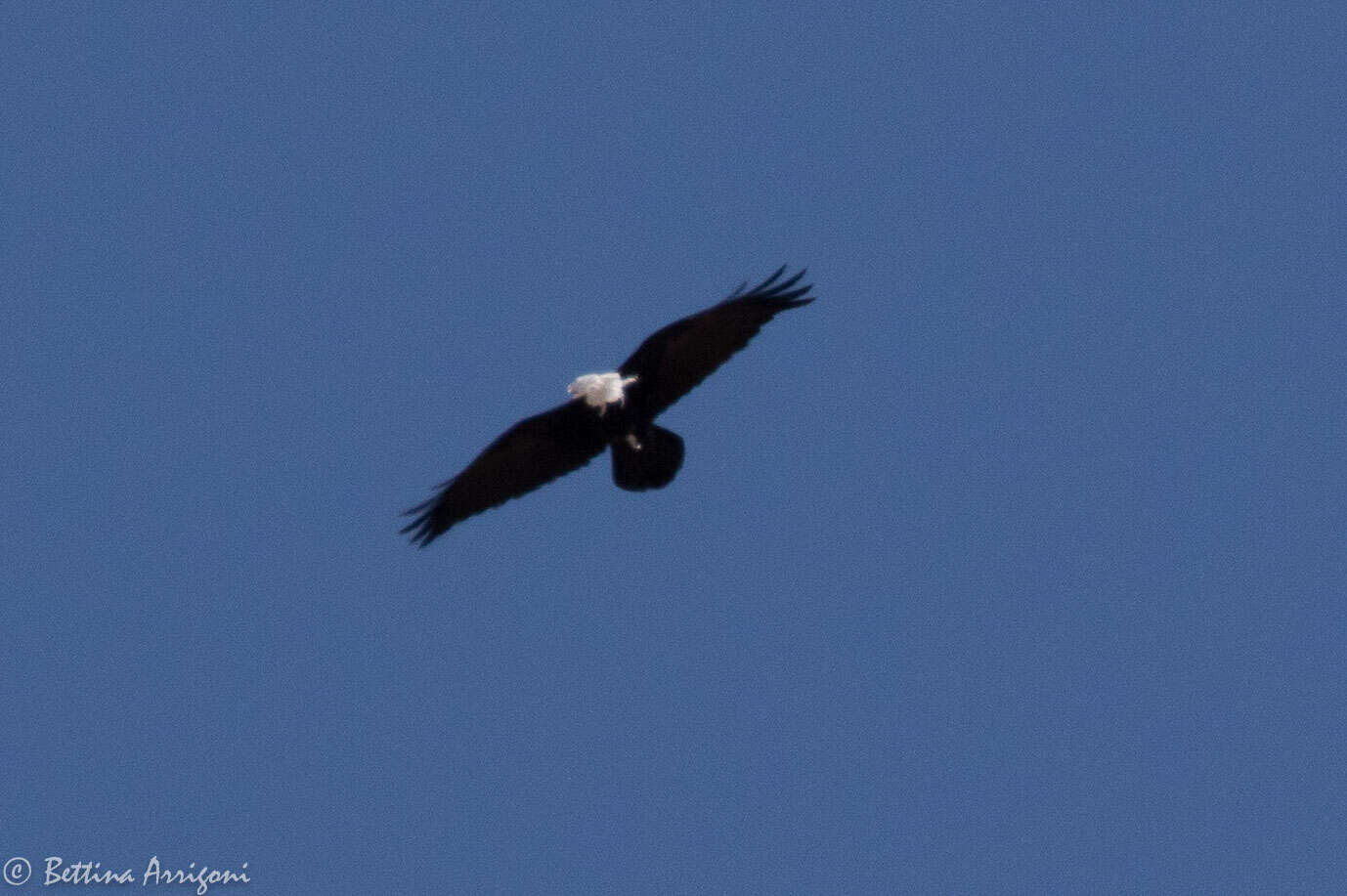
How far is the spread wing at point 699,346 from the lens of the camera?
15570 millimetres

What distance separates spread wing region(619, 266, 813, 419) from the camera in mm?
15570

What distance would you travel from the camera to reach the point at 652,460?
15.6 meters

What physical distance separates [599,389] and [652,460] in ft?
2.22

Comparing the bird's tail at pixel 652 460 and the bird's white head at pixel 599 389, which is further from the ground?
the bird's white head at pixel 599 389

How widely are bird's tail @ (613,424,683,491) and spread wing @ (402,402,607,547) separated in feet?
1.22

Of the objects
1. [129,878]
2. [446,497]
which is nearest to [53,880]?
[129,878]

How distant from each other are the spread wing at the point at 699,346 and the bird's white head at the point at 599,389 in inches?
6.5

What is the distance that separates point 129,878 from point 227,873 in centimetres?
65

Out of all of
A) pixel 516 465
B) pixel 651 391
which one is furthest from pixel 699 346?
pixel 516 465

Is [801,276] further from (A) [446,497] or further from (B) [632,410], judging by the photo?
(A) [446,497]

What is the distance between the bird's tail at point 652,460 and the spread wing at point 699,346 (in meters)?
0.22

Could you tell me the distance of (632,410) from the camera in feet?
51.4

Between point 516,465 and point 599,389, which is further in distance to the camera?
point 516,465

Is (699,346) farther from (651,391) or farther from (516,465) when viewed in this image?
(516,465)
